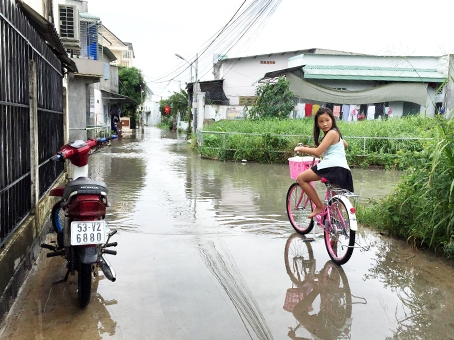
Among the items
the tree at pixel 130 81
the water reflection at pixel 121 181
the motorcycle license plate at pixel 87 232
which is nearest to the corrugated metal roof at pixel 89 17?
the water reflection at pixel 121 181

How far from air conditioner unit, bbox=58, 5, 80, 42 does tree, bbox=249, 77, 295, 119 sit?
11.1 meters

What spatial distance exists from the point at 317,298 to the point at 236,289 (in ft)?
2.58

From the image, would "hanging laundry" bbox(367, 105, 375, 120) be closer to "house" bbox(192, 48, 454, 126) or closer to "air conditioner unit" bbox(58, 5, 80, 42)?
"house" bbox(192, 48, 454, 126)

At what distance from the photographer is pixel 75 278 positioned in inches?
176

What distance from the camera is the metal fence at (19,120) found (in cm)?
399

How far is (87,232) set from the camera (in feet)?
12.2

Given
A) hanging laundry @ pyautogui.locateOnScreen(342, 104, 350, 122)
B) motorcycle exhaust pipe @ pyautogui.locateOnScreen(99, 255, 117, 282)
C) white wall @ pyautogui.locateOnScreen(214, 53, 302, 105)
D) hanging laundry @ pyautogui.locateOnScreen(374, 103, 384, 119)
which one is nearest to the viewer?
motorcycle exhaust pipe @ pyautogui.locateOnScreen(99, 255, 117, 282)

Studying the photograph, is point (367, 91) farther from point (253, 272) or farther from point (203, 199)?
point (253, 272)

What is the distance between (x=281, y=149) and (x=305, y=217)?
8342 millimetres

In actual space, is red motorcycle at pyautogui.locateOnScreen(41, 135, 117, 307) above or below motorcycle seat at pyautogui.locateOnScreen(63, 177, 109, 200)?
below

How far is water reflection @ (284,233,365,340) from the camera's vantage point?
3.45 m

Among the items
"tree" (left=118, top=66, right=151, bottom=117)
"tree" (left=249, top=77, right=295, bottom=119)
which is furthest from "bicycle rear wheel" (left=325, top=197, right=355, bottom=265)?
"tree" (left=118, top=66, right=151, bottom=117)

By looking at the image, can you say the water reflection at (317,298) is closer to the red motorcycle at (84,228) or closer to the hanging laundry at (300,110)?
the red motorcycle at (84,228)

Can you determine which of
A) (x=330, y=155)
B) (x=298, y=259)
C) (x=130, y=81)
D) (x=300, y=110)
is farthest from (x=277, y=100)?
(x=130, y=81)
